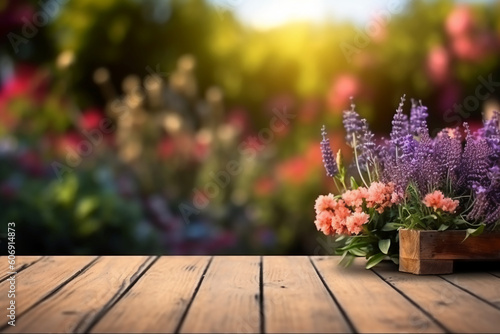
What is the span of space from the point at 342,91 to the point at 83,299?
6.47ft

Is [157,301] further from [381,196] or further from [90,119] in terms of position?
[90,119]

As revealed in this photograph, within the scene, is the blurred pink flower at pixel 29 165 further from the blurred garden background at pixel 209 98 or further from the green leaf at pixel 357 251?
the green leaf at pixel 357 251

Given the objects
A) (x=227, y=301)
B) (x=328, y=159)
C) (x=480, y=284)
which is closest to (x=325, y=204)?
(x=328, y=159)

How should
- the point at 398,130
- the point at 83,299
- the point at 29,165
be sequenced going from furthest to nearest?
the point at 29,165
the point at 398,130
the point at 83,299

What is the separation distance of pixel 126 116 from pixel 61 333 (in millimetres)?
2074

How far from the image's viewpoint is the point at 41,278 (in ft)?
8.24

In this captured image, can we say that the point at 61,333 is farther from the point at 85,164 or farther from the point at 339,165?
the point at 85,164

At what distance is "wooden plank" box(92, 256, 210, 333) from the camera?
5.86 feet

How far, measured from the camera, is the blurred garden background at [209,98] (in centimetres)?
362

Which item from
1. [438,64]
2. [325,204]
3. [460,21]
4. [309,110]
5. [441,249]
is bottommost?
[441,249]

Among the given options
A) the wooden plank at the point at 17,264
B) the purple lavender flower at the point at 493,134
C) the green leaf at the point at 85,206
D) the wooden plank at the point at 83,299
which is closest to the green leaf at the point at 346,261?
the purple lavender flower at the point at 493,134

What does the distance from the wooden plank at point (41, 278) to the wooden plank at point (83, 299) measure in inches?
1.2

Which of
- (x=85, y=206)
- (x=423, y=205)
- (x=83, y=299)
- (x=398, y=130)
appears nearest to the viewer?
(x=83, y=299)

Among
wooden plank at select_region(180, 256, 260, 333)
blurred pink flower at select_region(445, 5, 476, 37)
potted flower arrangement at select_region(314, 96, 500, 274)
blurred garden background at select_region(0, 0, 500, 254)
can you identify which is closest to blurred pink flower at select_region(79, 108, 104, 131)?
blurred garden background at select_region(0, 0, 500, 254)
